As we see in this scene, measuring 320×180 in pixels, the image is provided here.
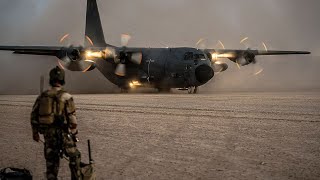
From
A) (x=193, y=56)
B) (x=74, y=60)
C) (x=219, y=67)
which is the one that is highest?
(x=74, y=60)

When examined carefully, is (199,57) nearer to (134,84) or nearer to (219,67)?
(219,67)

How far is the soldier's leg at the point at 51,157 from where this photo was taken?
564 centimetres

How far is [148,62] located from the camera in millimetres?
32469

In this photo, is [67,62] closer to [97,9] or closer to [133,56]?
[133,56]

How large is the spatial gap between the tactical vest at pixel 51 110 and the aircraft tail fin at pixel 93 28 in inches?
1360

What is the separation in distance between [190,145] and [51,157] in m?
4.32

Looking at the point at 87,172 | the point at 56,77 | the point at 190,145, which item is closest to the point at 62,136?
the point at 87,172

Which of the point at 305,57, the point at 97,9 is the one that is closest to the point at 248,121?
the point at 97,9

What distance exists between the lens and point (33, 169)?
745 centimetres

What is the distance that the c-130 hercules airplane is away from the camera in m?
30.2

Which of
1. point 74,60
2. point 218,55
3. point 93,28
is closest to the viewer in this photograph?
point 74,60

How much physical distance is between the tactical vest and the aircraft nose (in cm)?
2405

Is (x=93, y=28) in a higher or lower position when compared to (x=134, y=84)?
higher

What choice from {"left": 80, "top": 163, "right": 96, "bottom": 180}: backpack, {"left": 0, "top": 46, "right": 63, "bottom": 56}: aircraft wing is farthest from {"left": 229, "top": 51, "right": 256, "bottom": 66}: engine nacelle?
{"left": 80, "top": 163, "right": 96, "bottom": 180}: backpack
